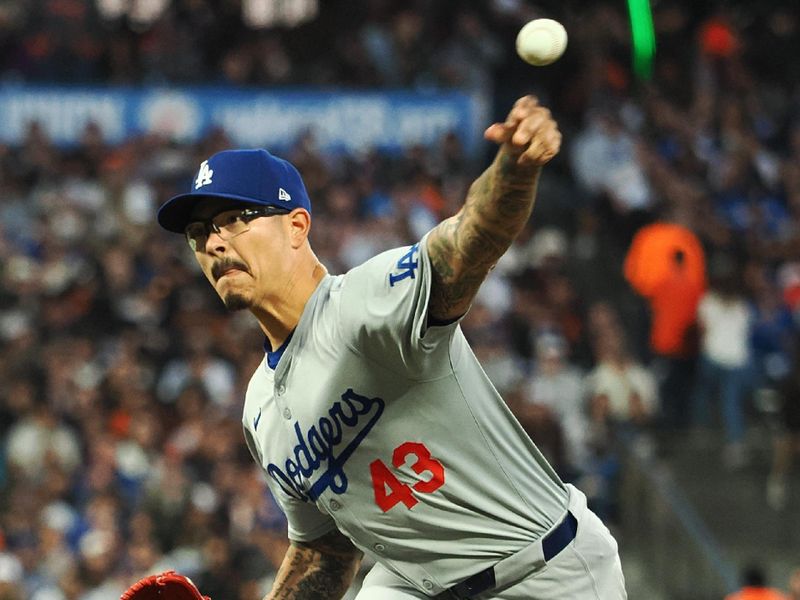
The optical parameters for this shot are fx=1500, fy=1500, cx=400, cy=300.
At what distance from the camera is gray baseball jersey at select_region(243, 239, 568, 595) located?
383 centimetres

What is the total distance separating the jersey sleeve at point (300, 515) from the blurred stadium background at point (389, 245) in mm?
5877

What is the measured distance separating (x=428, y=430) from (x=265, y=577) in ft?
22.5

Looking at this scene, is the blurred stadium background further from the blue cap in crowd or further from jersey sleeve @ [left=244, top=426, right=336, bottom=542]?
the blue cap in crowd

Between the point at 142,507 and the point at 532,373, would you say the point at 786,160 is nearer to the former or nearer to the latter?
the point at 532,373

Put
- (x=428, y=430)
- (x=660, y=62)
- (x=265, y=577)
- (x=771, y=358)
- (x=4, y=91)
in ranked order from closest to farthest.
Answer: (x=428, y=430) → (x=265, y=577) → (x=771, y=358) → (x=4, y=91) → (x=660, y=62)

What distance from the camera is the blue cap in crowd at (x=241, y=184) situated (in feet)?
13.4

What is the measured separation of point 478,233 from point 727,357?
9.60m

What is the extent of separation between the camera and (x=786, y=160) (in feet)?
52.0

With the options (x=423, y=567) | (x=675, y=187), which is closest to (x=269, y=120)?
(x=675, y=187)

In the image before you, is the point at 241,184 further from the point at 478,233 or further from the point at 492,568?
the point at 492,568

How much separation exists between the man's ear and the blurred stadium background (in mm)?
6514

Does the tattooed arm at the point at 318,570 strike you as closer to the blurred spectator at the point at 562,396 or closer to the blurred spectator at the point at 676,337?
the blurred spectator at the point at 562,396

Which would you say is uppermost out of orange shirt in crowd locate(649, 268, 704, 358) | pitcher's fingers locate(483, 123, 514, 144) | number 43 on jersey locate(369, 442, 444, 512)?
pitcher's fingers locate(483, 123, 514, 144)

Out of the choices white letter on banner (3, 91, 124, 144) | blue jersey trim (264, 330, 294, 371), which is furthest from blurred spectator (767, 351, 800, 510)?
blue jersey trim (264, 330, 294, 371)
